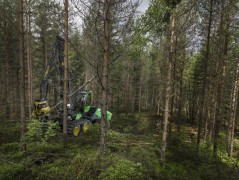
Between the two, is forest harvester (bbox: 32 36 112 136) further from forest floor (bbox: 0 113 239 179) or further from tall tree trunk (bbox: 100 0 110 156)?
tall tree trunk (bbox: 100 0 110 156)

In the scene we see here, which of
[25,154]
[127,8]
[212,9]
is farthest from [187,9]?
[25,154]

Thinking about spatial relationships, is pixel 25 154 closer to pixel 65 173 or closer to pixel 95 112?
pixel 65 173

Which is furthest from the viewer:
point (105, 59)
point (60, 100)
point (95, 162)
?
point (60, 100)

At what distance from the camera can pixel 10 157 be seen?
25.1 ft

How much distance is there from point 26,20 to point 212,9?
1767 cm

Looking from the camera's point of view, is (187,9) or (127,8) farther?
(187,9)

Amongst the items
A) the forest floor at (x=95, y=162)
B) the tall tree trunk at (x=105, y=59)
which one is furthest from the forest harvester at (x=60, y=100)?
the tall tree trunk at (x=105, y=59)

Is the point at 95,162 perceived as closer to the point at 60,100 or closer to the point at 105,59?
the point at 105,59

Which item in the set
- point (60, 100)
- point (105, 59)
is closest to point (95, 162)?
point (105, 59)

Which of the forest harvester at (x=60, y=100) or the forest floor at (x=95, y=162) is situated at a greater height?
the forest harvester at (x=60, y=100)

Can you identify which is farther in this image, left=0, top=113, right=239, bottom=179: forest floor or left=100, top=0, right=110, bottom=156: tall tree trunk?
left=0, top=113, right=239, bottom=179: forest floor

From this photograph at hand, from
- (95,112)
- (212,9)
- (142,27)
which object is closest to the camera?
(142,27)

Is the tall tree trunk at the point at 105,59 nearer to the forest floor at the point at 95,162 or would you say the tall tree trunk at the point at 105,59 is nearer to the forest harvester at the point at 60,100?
the forest floor at the point at 95,162

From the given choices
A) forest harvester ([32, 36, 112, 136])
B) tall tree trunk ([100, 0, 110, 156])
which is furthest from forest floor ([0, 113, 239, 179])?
tall tree trunk ([100, 0, 110, 156])
